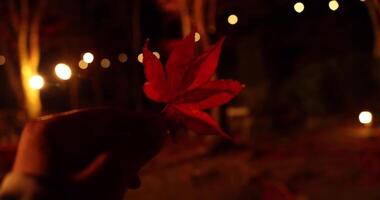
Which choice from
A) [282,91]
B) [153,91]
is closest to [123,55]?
[282,91]

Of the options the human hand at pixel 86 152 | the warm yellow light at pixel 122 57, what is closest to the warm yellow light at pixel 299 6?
the warm yellow light at pixel 122 57

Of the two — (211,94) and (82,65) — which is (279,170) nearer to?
(211,94)

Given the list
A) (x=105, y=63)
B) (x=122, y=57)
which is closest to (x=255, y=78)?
(x=122, y=57)

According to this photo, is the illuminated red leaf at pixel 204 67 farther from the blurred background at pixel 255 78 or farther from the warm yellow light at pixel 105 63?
the warm yellow light at pixel 105 63

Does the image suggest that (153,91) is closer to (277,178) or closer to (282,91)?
(277,178)

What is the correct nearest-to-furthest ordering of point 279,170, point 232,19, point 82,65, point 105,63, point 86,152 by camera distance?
point 86,152
point 279,170
point 232,19
point 105,63
point 82,65

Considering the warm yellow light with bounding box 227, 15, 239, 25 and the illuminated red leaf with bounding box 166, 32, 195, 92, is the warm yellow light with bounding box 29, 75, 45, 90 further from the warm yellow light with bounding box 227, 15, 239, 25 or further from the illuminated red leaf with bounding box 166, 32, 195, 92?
the illuminated red leaf with bounding box 166, 32, 195, 92
